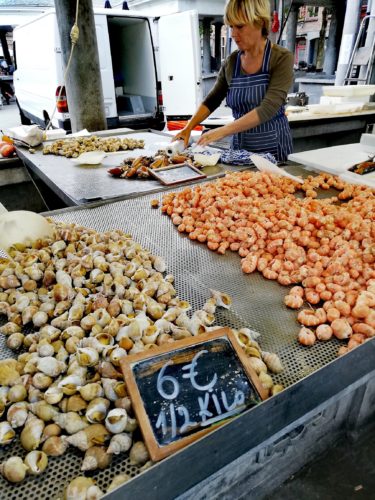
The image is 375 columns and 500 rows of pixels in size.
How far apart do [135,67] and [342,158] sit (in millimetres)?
6579

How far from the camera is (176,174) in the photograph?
263 cm

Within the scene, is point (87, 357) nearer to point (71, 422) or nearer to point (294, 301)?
point (71, 422)

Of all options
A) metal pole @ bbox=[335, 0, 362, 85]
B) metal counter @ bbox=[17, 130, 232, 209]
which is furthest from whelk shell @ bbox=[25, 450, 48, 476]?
metal pole @ bbox=[335, 0, 362, 85]

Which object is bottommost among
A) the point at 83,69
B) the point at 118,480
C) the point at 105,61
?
the point at 118,480

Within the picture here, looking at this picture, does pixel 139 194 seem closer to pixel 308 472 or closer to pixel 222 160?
pixel 222 160

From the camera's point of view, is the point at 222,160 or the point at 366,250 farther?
the point at 222,160

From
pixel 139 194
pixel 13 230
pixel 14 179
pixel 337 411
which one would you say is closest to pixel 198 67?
pixel 14 179

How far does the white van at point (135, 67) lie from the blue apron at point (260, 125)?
380cm

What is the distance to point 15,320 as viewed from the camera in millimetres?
1246

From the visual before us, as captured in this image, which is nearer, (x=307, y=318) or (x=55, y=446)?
(x=55, y=446)

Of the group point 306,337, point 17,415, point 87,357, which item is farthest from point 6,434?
point 306,337

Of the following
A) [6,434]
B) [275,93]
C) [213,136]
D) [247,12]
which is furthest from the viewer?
[213,136]

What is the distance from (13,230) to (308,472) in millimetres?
1702

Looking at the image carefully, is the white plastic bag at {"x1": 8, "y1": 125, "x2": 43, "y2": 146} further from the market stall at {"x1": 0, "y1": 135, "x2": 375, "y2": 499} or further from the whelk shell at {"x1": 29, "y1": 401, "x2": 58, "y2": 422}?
the whelk shell at {"x1": 29, "y1": 401, "x2": 58, "y2": 422}
